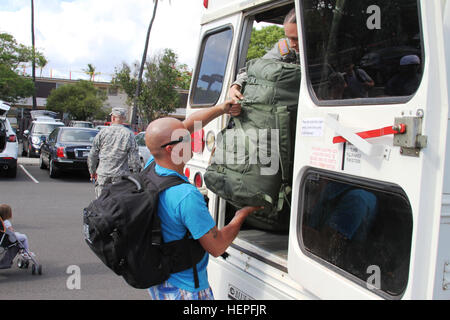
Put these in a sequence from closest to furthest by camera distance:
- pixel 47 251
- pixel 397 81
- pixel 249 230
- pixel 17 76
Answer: pixel 397 81 → pixel 249 230 → pixel 47 251 → pixel 17 76

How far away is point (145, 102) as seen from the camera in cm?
2739

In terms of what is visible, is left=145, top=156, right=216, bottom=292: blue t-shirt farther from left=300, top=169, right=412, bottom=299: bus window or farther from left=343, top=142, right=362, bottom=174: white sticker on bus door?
left=343, top=142, right=362, bottom=174: white sticker on bus door

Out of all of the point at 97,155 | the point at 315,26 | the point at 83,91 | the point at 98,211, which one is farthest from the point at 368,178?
the point at 83,91

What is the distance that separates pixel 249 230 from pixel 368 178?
5.53ft

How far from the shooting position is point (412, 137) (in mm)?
1496

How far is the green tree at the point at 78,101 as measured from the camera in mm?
39812

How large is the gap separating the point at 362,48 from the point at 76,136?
1183 centimetres

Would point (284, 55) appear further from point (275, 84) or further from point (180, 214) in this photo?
point (180, 214)

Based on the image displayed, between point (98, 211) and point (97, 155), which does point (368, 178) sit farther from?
point (97, 155)

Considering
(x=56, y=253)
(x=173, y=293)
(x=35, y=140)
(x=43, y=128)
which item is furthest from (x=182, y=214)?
(x=43, y=128)

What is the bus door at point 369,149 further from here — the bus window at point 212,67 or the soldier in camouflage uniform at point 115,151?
the soldier in camouflage uniform at point 115,151

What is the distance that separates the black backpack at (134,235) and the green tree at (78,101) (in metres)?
39.8

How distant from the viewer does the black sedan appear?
38.1 ft

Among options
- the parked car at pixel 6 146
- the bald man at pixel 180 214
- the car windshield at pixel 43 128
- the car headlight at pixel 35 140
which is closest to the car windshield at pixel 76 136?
the parked car at pixel 6 146
